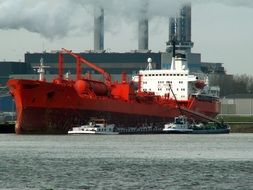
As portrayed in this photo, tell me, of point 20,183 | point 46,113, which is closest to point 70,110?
point 46,113

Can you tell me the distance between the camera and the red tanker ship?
106750 mm

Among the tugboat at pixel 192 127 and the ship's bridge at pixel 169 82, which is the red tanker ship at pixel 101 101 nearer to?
the ship's bridge at pixel 169 82

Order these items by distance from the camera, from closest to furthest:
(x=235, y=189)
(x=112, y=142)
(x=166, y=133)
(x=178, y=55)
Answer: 1. (x=235, y=189)
2. (x=112, y=142)
3. (x=166, y=133)
4. (x=178, y=55)

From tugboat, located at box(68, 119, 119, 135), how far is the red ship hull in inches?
40.5

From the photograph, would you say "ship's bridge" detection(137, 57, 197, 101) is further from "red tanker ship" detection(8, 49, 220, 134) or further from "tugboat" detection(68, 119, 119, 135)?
"tugboat" detection(68, 119, 119, 135)

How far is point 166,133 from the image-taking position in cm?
12219

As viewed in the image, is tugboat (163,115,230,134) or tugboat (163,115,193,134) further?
tugboat (163,115,230,134)

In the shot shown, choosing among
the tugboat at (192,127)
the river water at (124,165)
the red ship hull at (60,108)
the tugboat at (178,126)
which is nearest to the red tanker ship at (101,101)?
the red ship hull at (60,108)

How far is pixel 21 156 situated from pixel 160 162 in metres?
11.1

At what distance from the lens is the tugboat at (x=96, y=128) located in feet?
355

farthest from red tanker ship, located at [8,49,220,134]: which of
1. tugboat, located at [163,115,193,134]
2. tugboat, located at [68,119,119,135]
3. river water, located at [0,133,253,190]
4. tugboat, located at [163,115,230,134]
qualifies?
river water, located at [0,133,253,190]

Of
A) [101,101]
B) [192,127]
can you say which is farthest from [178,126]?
[101,101]

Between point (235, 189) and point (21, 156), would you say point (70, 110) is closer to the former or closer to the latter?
point (21, 156)

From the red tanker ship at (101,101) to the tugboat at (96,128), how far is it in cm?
107
